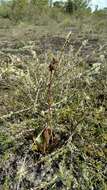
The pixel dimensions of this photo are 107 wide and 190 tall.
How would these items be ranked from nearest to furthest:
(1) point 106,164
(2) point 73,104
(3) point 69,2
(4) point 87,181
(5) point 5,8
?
(4) point 87,181 < (1) point 106,164 < (2) point 73,104 < (5) point 5,8 < (3) point 69,2

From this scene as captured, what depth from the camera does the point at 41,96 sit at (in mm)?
2139

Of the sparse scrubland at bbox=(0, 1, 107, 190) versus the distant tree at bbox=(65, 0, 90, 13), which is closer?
the sparse scrubland at bbox=(0, 1, 107, 190)

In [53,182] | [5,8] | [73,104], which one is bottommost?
[5,8]

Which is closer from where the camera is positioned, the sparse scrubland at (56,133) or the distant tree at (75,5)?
the sparse scrubland at (56,133)

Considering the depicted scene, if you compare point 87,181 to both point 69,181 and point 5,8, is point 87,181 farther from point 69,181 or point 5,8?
point 5,8

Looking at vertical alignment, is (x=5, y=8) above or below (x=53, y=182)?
below

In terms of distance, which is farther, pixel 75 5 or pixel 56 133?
pixel 75 5

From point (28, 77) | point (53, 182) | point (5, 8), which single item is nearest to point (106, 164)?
point (53, 182)

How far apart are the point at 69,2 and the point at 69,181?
20.1 m

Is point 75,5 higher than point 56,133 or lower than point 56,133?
lower

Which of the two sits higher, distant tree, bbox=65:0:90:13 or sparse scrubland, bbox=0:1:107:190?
sparse scrubland, bbox=0:1:107:190

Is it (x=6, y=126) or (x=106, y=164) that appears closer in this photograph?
(x=106, y=164)

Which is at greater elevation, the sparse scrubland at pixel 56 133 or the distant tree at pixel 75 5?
the sparse scrubland at pixel 56 133

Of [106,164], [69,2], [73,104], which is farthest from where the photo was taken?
[69,2]
